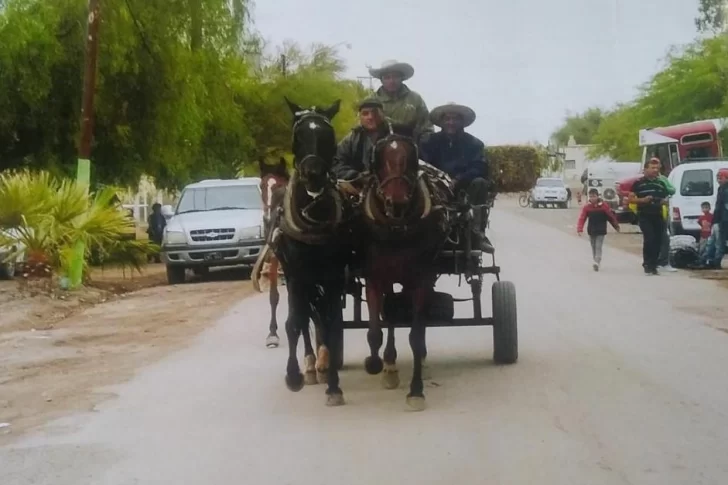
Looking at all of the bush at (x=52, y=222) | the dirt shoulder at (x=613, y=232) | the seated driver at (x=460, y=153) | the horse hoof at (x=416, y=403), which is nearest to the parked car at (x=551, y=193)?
the dirt shoulder at (x=613, y=232)

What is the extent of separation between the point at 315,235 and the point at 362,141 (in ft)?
4.55

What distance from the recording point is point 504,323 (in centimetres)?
1091

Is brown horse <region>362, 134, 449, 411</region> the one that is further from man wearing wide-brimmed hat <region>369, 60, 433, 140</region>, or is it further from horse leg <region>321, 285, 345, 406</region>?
man wearing wide-brimmed hat <region>369, 60, 433, 140</region>

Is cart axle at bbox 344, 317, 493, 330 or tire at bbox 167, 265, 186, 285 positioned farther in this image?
tire at bbox 167, 265, 186, 285

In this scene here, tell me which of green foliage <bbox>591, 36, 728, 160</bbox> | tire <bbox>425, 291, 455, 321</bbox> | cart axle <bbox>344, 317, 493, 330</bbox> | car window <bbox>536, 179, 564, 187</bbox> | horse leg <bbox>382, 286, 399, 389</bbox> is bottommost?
horse leg <bbox>382, 286, 399, 389</bbox>

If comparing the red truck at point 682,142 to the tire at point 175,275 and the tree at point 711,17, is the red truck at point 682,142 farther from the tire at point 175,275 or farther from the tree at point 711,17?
the tire at point 175,275

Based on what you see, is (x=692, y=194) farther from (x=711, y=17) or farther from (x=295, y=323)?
(x=711, y=17)

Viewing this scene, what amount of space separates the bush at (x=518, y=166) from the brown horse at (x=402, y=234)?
69563 millimetres

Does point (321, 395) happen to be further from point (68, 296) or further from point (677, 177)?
point (677, 177)

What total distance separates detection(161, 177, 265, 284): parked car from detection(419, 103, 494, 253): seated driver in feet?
40.8

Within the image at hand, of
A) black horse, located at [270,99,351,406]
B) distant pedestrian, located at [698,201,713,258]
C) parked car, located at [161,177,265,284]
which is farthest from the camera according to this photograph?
distant pedestrian, located at [698,201,713,258]

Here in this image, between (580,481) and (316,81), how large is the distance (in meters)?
41.9

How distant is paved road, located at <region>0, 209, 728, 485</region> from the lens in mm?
7293

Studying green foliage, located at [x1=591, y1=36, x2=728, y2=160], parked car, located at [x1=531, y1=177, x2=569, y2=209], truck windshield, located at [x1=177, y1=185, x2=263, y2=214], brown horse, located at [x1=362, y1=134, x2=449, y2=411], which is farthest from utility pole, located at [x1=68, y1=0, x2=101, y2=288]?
parked car, located at [x1=531, y1=177, x2=569, y2=209]
